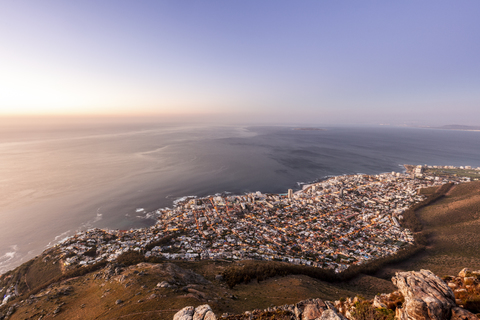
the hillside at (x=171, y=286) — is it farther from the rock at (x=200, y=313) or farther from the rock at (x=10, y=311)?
the rock at (x=200, y=313)

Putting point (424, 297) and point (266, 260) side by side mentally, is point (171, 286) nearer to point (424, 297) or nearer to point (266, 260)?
point (266, 260)

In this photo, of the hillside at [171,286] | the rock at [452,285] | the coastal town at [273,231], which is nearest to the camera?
the rock at [452,285]

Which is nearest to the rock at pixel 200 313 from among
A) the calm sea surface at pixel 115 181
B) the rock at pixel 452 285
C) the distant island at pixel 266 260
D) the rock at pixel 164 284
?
the distant island at pixel 266 260

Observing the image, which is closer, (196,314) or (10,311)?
(196,314)

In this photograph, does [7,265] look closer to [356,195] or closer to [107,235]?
[107,235]

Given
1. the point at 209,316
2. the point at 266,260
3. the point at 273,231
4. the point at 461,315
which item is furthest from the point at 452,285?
the point at 273,231

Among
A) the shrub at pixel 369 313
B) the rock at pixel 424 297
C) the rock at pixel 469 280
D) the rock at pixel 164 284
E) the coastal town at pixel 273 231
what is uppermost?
the rock at pixel 424 297
